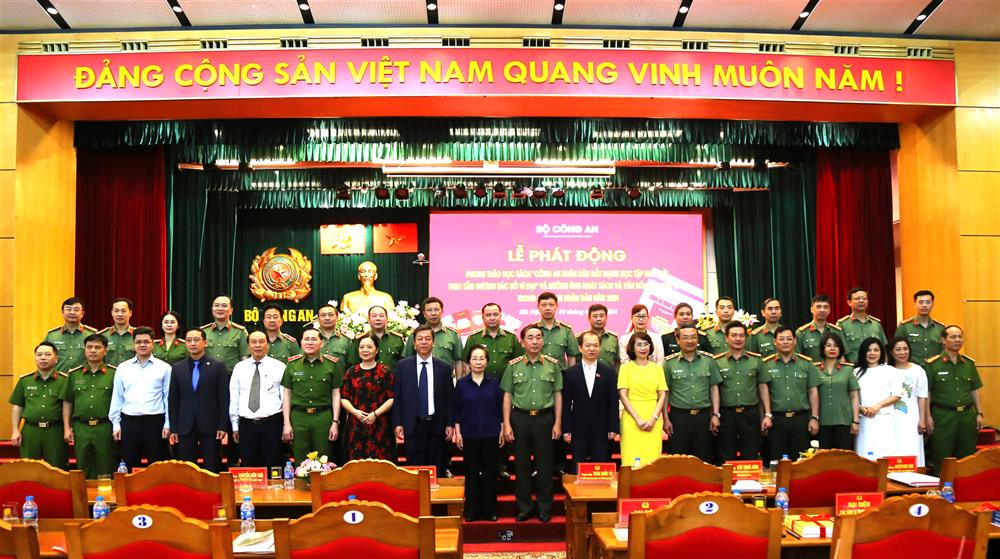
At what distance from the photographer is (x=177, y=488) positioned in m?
3.17

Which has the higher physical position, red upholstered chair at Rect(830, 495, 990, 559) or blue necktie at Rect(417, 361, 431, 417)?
blue necktie at Rect(417, 361, 431, 417)

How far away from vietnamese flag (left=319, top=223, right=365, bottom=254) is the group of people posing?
4863 mm

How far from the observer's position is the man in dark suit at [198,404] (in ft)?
17.4

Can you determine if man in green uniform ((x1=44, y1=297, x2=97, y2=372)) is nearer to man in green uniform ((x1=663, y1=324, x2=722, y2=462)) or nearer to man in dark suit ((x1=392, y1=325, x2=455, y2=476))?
man in dark suit ((x1=392, y1=325, x2=455, y2=476))

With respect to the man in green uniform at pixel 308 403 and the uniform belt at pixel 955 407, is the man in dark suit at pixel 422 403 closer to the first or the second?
the man in green uniform at pixel 308 403

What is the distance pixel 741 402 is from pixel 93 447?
4436 mm

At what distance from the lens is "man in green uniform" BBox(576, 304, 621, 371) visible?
6121mm

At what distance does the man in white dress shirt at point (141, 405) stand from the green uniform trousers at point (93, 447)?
71 mm

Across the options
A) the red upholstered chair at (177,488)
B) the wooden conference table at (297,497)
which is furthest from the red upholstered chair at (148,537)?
the wooden conference table at (297,497)

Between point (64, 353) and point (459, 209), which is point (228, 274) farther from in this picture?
point (64, 353)

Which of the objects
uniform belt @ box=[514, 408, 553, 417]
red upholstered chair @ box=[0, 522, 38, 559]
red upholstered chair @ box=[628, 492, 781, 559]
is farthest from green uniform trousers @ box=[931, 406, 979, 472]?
red upholstered chair @ box=[0, 522, 38, 559]

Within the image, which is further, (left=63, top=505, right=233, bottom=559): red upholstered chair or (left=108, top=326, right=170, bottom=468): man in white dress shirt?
(left=108, top=326, right=170, bottom=468): man in white dress shirt

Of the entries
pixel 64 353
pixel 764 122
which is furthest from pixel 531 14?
pixel 64 353

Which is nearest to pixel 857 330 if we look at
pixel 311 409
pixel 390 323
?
A: pixel 390 323
